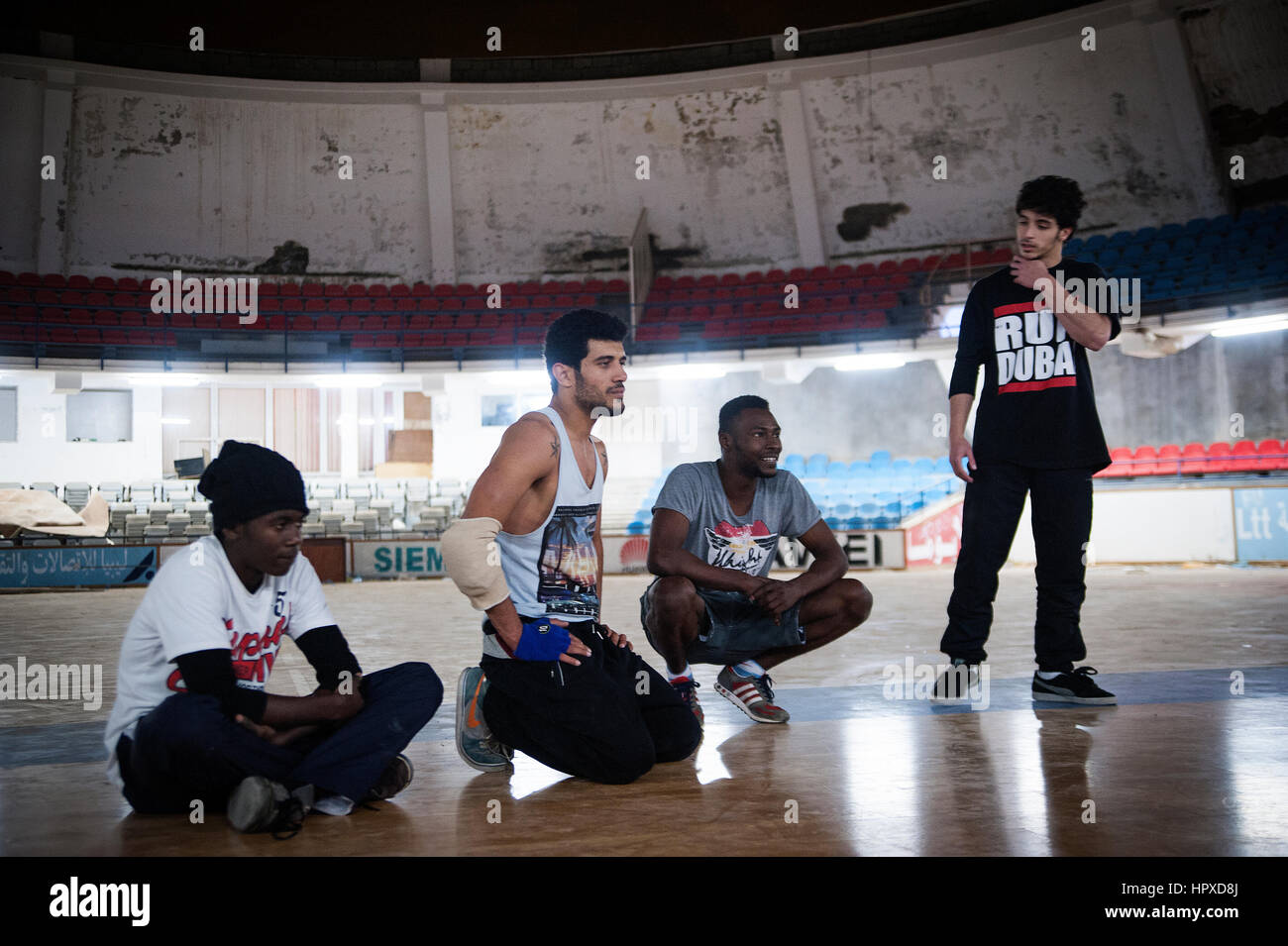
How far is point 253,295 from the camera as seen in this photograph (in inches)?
680

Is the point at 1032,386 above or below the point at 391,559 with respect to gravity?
above

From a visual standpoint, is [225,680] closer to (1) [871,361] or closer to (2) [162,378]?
(1) [871,361]

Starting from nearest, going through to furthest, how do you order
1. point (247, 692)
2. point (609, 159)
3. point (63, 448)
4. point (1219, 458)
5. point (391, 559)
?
point (247, 692), point (1219, 458), point (391, 559), point (63, 448), point (609, 159)

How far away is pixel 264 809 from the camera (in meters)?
2.07

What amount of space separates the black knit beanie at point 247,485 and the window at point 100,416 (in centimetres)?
1818

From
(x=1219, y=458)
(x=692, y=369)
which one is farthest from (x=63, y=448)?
(x=1219, y=458)

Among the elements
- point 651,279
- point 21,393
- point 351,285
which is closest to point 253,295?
point 351,285

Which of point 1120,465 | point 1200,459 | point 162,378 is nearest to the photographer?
point 1200,459

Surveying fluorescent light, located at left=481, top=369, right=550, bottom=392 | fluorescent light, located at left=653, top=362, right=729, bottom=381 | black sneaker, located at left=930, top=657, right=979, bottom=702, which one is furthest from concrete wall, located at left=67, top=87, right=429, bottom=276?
black sneaker, located at left=930, top=657, right=979, bottom=702

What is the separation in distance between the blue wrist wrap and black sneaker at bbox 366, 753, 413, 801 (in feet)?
1.29

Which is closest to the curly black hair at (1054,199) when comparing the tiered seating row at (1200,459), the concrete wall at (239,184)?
the tiered seating row at (1200,459)

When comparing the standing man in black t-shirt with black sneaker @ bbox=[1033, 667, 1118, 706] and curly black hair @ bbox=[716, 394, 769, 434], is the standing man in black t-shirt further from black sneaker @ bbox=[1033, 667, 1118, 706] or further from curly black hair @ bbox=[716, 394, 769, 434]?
curly black hair @ bbox=[716, 394, 769, 434]

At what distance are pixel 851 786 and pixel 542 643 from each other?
835 millimetres
